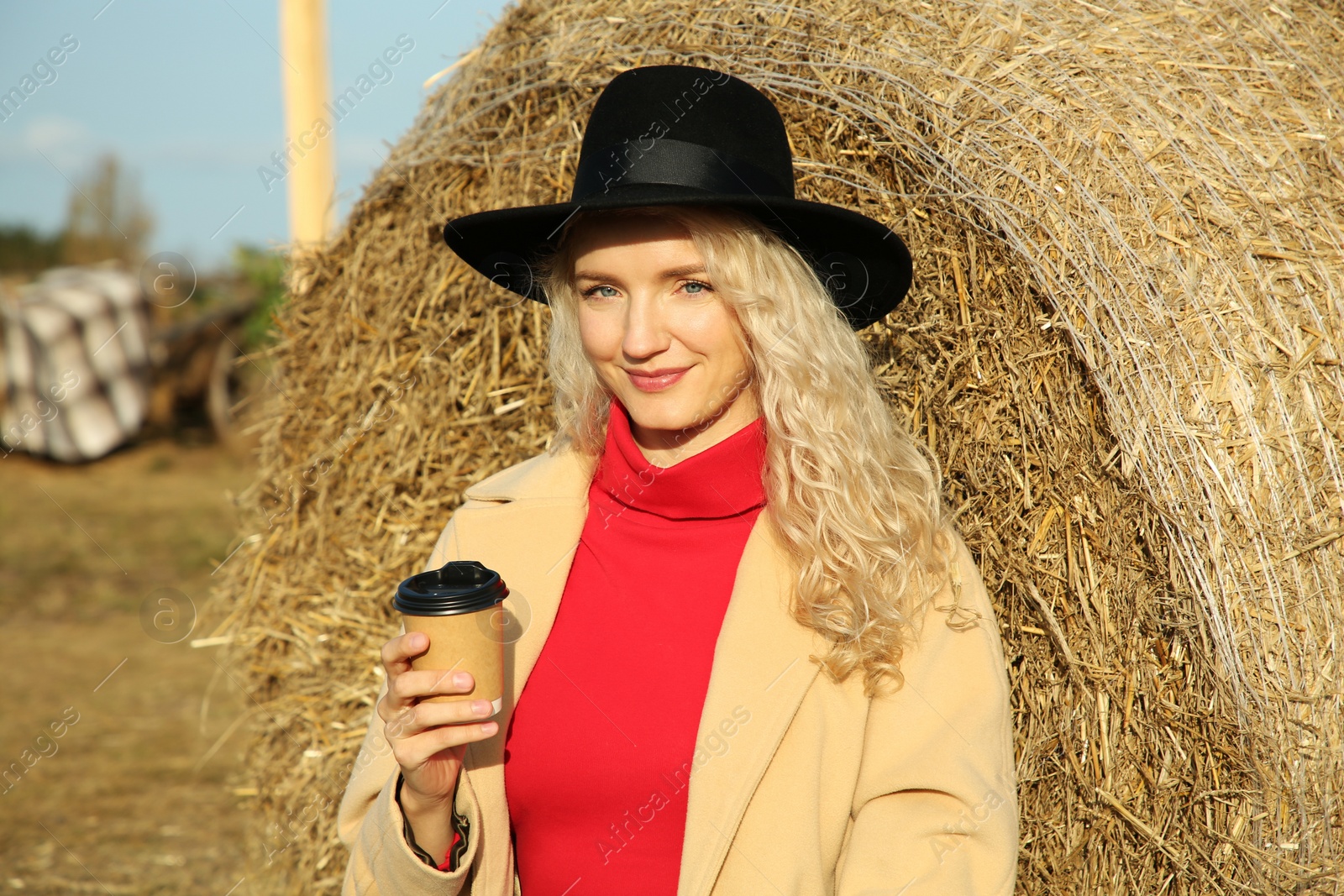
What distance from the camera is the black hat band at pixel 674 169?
6.72 ft

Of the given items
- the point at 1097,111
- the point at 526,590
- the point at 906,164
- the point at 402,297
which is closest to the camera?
the point at 526,590

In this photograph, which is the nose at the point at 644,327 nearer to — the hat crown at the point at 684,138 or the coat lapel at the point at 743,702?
the hat crown at the point at 684,138

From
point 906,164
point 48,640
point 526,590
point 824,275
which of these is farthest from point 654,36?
point 48,640

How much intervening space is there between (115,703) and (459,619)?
501cm

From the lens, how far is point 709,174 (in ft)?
6.75

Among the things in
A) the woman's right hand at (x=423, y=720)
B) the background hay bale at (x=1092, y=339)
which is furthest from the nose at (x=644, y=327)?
the background hay bale at (x=1092, y=339)

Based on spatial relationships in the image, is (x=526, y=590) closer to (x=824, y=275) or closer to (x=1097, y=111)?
(x=824, y=275)

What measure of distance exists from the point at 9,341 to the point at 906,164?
10823 millimetres

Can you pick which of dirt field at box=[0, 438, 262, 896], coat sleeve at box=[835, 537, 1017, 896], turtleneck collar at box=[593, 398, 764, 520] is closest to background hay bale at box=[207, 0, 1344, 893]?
coat sleeve at box=[835, 537, 1017, 896]

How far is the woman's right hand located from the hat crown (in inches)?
37.6

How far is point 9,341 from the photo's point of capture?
10.7 meters

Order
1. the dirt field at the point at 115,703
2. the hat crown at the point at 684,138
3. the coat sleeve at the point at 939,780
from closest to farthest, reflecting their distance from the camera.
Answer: the coat sleeve at the point at 939,780 < the hat crown at the point at 684,138 < the dirt field at the point at 115,703

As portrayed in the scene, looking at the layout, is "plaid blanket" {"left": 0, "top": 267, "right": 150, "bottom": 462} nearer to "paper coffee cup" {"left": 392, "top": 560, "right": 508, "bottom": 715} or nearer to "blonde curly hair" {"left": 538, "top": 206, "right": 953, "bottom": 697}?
"blonde curly hair" {"left": 538, "top": 206, "right": 953, "bottom": 697}

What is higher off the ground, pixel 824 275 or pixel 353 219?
pixel 824 275
